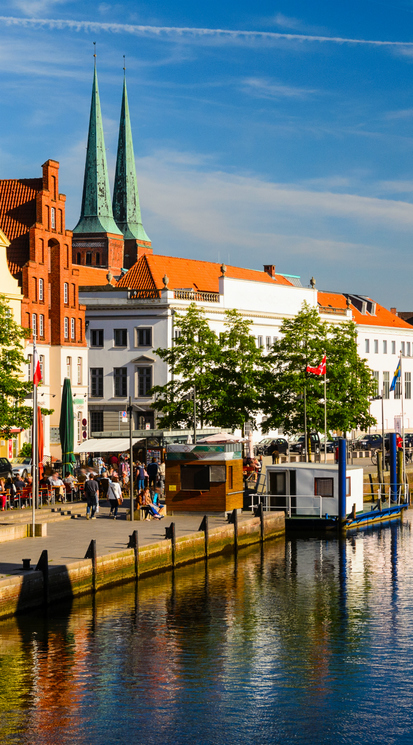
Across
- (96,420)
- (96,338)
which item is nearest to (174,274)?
(96,338)

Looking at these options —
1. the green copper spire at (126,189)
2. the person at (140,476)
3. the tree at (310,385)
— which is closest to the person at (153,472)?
the person at (140,476)

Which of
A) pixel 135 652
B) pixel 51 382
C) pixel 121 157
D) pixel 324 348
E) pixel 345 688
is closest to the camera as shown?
pixel 345 688

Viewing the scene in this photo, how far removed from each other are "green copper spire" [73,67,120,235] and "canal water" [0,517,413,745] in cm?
11529

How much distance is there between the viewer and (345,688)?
2480 cm

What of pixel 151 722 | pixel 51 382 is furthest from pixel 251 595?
pixel 51 382

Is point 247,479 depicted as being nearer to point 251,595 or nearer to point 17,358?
point 17,358

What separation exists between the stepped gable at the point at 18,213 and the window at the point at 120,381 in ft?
52.3

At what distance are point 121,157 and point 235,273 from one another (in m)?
65.9

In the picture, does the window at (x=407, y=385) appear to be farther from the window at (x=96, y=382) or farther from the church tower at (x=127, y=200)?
the church tower at (x=127, y=200)

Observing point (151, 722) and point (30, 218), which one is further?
point (30, 218)

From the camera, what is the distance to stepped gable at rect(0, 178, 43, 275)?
77125 mm

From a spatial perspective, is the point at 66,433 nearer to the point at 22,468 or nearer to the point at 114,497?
the point at 22,468

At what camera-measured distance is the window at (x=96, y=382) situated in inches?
3575

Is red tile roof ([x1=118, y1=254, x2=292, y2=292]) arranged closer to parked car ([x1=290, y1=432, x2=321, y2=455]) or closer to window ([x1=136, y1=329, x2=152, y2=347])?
window ([x1=136, y1=329, x2=152, y2=347])
